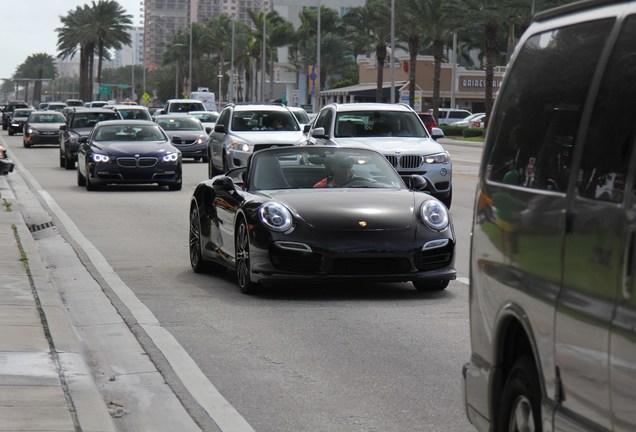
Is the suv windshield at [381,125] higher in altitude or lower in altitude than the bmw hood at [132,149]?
higher

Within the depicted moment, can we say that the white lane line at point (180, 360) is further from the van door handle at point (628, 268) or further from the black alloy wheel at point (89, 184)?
the black alloy wheel at point (89, 184)

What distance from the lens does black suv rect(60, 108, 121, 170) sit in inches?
1515

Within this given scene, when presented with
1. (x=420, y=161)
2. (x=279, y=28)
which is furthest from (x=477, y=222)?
(x=279, y=28)

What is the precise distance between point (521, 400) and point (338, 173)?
8125 mm

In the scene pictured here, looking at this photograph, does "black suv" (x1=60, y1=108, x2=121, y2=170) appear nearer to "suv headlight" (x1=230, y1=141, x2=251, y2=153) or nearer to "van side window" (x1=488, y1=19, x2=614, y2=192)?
"suv headlight" (x1=230, y1=141, x2=251, y2=153)

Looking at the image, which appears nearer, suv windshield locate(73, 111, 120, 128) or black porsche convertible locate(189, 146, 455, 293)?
black porsche convertible locate(189, 146, 455, 293)

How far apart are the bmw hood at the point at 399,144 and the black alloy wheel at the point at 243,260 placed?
10.3 m

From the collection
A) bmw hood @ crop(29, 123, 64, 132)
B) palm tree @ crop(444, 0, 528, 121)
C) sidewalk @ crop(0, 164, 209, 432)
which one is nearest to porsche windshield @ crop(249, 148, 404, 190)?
sidewalk @ crop(0, 164, 209, 432)

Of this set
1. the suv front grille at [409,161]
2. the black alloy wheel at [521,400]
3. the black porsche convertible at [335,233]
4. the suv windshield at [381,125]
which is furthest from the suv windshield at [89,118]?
the black alloy wheel at [521,400]

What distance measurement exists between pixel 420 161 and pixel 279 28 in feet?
368

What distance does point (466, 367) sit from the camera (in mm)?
5930

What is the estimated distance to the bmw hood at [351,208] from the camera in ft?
38.8

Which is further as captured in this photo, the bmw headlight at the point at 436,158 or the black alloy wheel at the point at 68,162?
the black alloy wheel at the point at 68,162

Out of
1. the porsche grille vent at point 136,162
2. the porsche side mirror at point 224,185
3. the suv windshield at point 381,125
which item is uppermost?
the suv windshield at point 381,125
